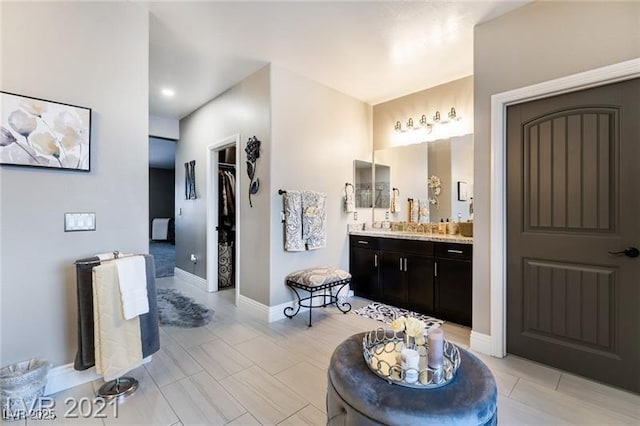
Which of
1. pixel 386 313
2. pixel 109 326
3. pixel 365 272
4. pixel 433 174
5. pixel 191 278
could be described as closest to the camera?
pixel 109 326

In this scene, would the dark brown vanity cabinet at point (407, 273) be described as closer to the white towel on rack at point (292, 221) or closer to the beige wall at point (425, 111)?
the white towel on rack at point (292, 221)

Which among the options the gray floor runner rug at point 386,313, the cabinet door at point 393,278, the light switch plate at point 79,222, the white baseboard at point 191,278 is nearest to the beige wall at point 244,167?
the white baseboard at point 191,278

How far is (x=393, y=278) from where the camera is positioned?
3.62m

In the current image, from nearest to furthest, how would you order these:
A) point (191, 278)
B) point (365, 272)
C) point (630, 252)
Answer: point (630, 252) → point (365, 272) → point (191, 278)

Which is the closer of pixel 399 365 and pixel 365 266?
pixel 399 365

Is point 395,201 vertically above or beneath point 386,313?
above

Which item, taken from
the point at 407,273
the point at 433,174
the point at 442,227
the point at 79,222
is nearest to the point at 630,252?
the point at 442,227

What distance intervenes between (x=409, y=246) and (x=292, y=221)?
1412 millimetres

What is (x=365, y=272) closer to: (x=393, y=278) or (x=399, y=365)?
(x=393, y=278)

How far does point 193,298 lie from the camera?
3973 millimetres

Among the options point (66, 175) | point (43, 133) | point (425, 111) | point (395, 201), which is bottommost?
point (395, 201)

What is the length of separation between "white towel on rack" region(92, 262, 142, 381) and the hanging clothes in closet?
8.71ft

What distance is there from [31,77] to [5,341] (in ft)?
5.37

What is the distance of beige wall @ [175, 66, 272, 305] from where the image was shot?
10.8 feet
